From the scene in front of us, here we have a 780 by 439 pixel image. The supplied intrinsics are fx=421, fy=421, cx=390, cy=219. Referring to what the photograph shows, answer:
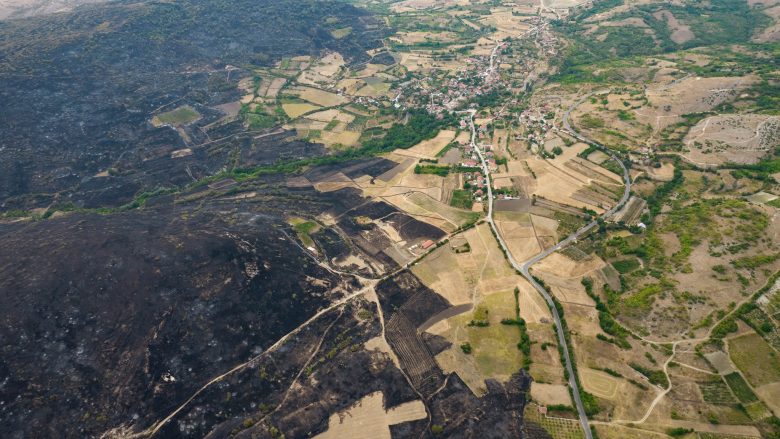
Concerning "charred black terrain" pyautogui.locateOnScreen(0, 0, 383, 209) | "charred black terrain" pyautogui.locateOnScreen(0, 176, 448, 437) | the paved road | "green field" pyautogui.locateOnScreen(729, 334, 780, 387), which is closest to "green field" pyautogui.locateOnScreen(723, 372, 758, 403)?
"green field" pyautogui.locateOnScreen(729, 334, 780, 387)

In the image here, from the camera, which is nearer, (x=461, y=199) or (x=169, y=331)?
(x=169, y=331)

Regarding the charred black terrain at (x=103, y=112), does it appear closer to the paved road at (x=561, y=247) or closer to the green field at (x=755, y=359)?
the paved road at (x=561, y=247)

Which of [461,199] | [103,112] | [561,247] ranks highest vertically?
[103,112]

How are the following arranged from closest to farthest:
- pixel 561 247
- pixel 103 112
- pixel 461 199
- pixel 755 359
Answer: pixel 755 359
pixel 561 247
pixel 461 199
pixel 103 112

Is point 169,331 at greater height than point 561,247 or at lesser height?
lesser

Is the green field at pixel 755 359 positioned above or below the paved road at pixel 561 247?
above

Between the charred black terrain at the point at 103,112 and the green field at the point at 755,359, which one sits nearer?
the green field at the point at 755,359

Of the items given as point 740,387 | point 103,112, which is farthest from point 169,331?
point 103,112

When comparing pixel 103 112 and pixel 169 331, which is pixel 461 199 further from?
pixel 103 112

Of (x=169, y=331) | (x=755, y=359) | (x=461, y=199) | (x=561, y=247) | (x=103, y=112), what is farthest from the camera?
(x=103, y=112)

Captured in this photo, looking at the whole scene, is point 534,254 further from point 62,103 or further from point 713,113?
point 62,103

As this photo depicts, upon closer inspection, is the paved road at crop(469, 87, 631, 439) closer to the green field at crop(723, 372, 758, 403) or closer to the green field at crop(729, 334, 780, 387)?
the green field at crop(723, 372, 758, 403)

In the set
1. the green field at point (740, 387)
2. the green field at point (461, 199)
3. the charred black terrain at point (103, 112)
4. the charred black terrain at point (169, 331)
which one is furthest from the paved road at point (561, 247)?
the charred black terrain at point (103, 112)
